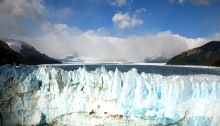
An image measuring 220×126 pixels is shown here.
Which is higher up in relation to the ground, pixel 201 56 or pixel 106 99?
pixel 201 56

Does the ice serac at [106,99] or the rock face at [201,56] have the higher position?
the rock face at [201,56]

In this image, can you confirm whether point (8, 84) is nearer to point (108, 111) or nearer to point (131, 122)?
point (108, 111)

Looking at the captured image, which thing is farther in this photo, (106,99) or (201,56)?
(201,56)

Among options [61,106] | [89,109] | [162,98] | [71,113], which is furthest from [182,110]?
[61,106]

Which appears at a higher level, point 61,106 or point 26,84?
point 26,84

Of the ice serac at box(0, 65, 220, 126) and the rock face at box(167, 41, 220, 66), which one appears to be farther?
the rock face at box(167, 41, 220, 66)

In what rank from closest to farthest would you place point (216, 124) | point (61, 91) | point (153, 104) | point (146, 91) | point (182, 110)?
point (216, 124) → point (182, 110) → point (153, 104) → point (146, 91) → point (61, 91)

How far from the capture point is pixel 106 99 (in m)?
8.40

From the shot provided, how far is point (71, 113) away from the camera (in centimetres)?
869

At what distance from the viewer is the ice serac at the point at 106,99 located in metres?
7.15

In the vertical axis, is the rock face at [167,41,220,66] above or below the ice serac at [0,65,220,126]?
above

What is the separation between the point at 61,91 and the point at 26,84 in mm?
2321

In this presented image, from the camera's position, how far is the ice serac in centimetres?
715

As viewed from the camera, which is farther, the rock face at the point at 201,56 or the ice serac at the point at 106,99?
the rock face at the point at 201,56
